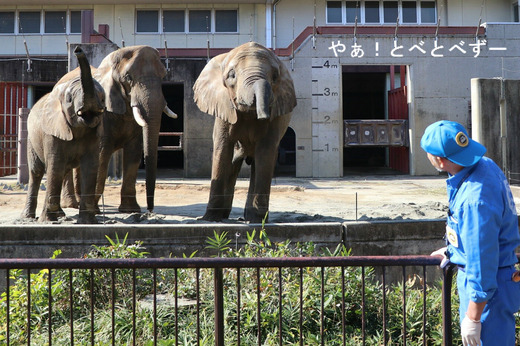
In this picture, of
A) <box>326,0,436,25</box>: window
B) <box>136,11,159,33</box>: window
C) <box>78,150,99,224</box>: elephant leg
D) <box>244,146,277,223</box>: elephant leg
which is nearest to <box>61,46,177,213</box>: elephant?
<box>78,150,99,224</box>: elephant leg

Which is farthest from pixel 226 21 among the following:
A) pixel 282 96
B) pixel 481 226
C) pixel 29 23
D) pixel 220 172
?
pixel 481 226

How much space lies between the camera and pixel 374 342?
18.5 feet

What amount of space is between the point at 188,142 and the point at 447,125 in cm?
1850

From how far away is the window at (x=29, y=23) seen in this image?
29.0 meters

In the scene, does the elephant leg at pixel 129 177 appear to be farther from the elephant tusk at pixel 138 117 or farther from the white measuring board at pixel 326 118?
the white measuring board at pixel 326 118

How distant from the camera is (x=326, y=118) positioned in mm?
22594

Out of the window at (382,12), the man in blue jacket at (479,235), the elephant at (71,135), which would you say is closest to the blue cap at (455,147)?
the man in blue jacket at (479,235)

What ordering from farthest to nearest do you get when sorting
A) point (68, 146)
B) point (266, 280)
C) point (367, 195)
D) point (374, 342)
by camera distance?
point (367, 195) < point (68, 146) < point (266, 280) < point (374, 342)

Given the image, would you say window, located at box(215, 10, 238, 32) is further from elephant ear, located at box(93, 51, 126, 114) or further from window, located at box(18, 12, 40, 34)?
elephant ear, located at box(93, 51, 126, 114)

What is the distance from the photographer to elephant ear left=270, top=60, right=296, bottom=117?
856 cm

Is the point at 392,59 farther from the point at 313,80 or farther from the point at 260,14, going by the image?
the point at 260,14

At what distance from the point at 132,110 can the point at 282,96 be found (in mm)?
2756

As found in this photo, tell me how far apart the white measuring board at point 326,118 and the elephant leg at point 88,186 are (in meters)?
14.3

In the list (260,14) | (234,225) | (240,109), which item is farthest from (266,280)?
(260,14)
